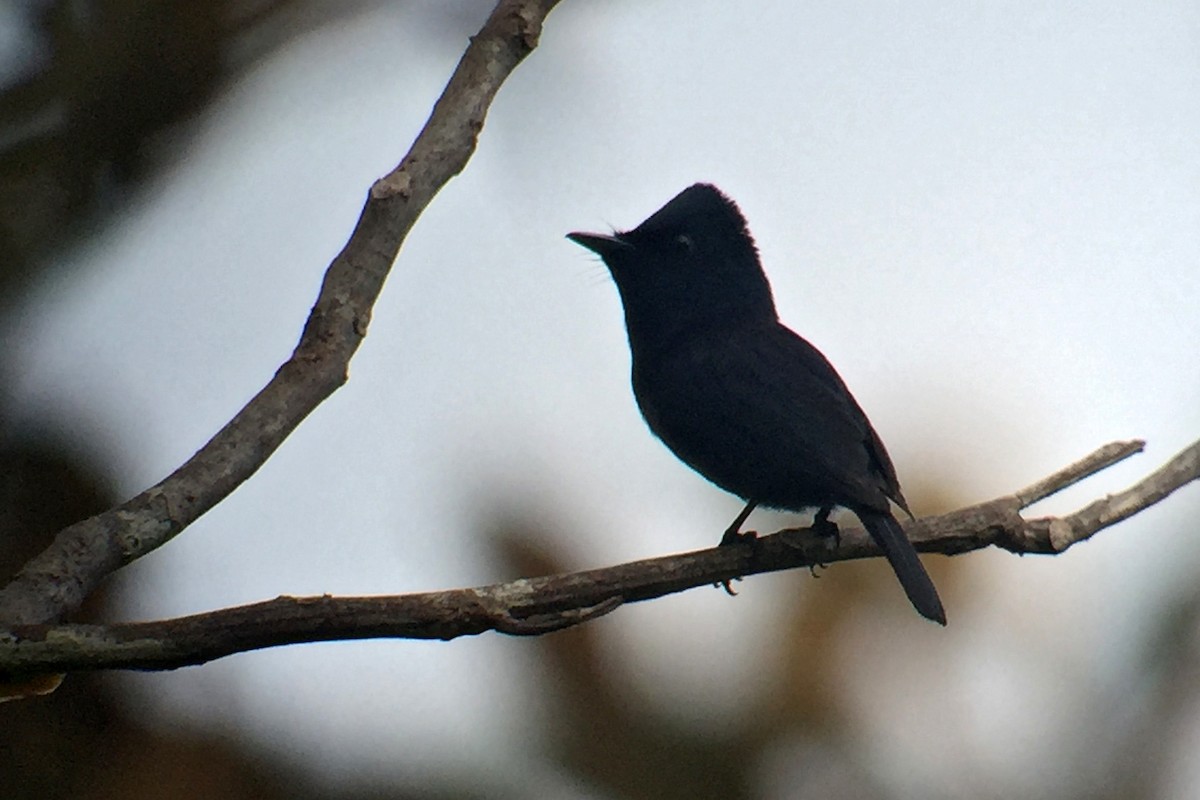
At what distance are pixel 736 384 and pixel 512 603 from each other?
173cm


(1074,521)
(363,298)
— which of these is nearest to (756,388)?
(1074,521)

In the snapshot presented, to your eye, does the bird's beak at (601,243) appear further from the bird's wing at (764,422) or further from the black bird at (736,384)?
the bird's wing at (764,422)

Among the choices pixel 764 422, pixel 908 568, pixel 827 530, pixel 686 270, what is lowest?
pixel 908 568

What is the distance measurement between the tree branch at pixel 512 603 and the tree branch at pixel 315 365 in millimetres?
263

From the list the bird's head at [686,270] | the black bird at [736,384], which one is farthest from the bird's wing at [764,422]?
the bird's head at [686,270]

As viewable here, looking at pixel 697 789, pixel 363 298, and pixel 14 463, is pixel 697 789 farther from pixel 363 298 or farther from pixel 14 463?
pixel 363 298

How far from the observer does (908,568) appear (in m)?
3.71

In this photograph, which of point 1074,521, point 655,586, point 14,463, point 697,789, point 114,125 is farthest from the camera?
point 697,789

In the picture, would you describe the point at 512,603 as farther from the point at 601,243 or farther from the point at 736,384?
the point at 601,243

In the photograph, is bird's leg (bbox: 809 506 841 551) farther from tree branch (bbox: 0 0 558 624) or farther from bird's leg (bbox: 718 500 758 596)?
tree branch (bbox: 0 0 558 624)

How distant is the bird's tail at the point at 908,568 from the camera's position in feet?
12.1

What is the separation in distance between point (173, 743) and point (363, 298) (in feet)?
10.1

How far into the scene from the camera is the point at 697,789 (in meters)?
5.68

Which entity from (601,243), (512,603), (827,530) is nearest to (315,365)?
(512,603)
